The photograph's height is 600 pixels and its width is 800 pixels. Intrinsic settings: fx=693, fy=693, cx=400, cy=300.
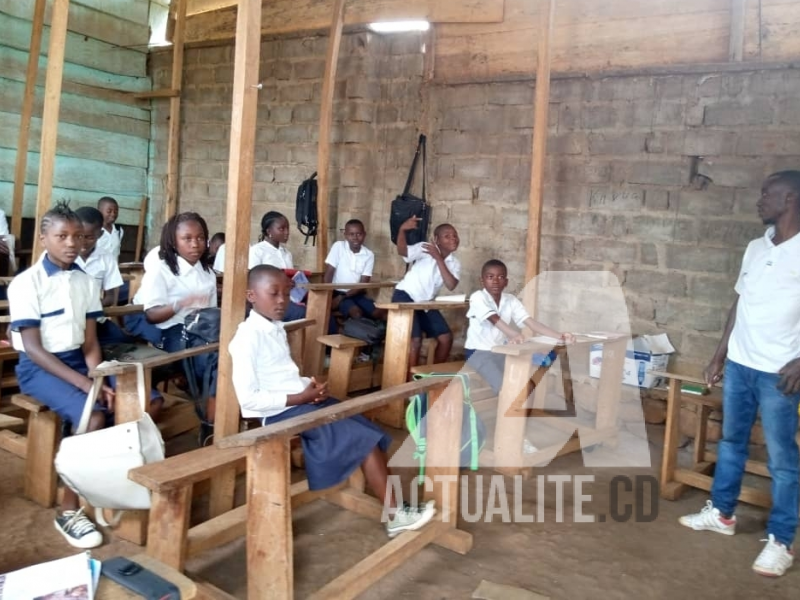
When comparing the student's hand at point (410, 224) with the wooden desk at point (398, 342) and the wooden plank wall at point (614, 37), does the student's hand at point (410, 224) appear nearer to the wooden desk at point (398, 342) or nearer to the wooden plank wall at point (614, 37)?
the wooden plank wall at point (614, 37)

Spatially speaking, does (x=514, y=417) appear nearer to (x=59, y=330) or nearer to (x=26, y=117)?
(x=59, y=330)

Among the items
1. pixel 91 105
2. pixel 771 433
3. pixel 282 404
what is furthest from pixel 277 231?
pixel 771 433

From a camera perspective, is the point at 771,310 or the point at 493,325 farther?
the point at 493,325

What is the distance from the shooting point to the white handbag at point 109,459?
8.15ft

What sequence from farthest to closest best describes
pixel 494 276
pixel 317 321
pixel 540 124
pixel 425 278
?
pixel 425 278 < pixel 317 321 < pixel 540 124 < pixel 494 276

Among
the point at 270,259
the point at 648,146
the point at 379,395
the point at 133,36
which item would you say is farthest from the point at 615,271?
the point at 133,36

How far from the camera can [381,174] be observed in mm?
5906

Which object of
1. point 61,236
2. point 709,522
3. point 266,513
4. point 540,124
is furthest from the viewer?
point 540,124

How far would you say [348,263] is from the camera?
555 centimetres

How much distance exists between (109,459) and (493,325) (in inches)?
93.9

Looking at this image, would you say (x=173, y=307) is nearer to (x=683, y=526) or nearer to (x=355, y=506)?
(x=355, y=506)

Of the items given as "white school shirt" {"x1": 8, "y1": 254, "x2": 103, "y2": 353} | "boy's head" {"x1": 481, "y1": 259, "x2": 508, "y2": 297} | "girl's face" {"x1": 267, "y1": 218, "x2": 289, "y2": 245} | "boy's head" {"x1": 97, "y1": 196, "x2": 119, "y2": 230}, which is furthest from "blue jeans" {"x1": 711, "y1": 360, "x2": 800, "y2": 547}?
"boy's head" {"x1": 97, "y1": 196, "x2": 119, "y2": 230}

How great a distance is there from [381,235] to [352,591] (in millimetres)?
3946

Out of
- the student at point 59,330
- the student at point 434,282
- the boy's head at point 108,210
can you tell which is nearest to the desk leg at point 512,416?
the student at point 434,282
